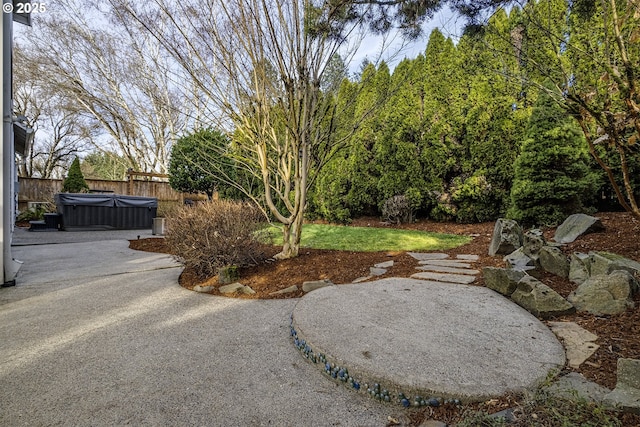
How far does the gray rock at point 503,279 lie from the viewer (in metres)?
2.64

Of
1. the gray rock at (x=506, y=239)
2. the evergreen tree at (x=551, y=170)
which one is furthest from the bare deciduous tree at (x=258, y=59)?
the evergreen tree at (x=551, y=170)

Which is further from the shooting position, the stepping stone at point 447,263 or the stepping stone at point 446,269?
the stepping stone at point 447,263

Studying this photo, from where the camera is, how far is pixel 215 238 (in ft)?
11.5

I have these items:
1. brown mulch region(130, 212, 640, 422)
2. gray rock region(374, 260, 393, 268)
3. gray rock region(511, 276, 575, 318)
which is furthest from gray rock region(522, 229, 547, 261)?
gray rock region(374, 260, 393, 268)

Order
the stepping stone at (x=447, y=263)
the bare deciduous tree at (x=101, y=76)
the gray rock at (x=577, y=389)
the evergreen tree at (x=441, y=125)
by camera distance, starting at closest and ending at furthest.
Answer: the gray rock at (x=577, y=389), the stepping stone at (x=447, y=263), the evergreen tree at (x=441, y=125), the bare deciduous tree at (x=101, y=76)

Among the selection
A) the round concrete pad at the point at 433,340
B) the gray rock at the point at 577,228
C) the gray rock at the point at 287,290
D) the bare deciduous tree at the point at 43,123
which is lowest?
the gray rock at the point at 287,290

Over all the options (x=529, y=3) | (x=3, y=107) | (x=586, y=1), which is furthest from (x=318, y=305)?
(x=3, y=107)

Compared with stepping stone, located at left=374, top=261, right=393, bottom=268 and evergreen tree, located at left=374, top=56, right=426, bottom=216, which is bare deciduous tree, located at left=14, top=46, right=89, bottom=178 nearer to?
evergreen tree, located at left=374, top=56, right=426, bottom=216

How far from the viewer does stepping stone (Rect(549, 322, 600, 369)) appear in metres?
1.67

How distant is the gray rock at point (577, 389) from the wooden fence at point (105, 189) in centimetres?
1159

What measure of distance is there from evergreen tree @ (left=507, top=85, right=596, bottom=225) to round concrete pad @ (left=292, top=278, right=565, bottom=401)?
3.59 meters

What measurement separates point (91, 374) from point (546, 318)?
296 centimetres

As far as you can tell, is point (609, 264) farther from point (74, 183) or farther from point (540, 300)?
point (74, 183)

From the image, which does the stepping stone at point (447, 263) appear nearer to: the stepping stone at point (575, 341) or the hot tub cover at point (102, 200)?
the stepping stone at point (575, 341)
